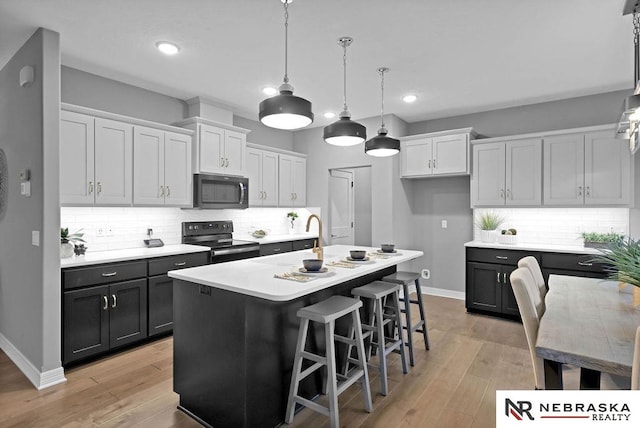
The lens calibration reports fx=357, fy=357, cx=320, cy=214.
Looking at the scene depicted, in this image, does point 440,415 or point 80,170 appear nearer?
point 440,415

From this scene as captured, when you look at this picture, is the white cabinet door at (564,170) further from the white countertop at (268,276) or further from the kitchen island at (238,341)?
the kitchen island at (238,341)

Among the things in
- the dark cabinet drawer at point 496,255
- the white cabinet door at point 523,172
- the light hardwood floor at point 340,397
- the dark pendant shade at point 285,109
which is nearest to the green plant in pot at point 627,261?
the light hardwood floor at point 340,397

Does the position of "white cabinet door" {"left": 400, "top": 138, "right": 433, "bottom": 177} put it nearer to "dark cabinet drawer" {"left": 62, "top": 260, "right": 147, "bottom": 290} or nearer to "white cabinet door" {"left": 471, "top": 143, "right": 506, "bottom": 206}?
"white cabinet door" {"left": 471, "top": 143, "right": 506, "bottom": 206}

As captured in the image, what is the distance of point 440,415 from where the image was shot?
239cm

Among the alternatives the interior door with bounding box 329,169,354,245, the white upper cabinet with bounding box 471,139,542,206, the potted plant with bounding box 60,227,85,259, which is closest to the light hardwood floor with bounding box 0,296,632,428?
the potted plant with bounding box 60,227,85,259

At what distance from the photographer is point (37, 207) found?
2.87m

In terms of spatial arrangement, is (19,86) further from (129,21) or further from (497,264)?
(497,264)

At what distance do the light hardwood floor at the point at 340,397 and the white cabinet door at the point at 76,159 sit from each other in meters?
1.53

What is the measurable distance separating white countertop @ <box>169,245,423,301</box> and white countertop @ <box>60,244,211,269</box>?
1.16 meters

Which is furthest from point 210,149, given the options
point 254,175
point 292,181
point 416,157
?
point 416,157

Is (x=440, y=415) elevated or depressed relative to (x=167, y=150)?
depressed

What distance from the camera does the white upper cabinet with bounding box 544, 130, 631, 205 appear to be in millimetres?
4059

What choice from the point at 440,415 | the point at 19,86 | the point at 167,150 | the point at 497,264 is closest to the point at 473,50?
the point at 497,264

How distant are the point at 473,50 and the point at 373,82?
111cm
